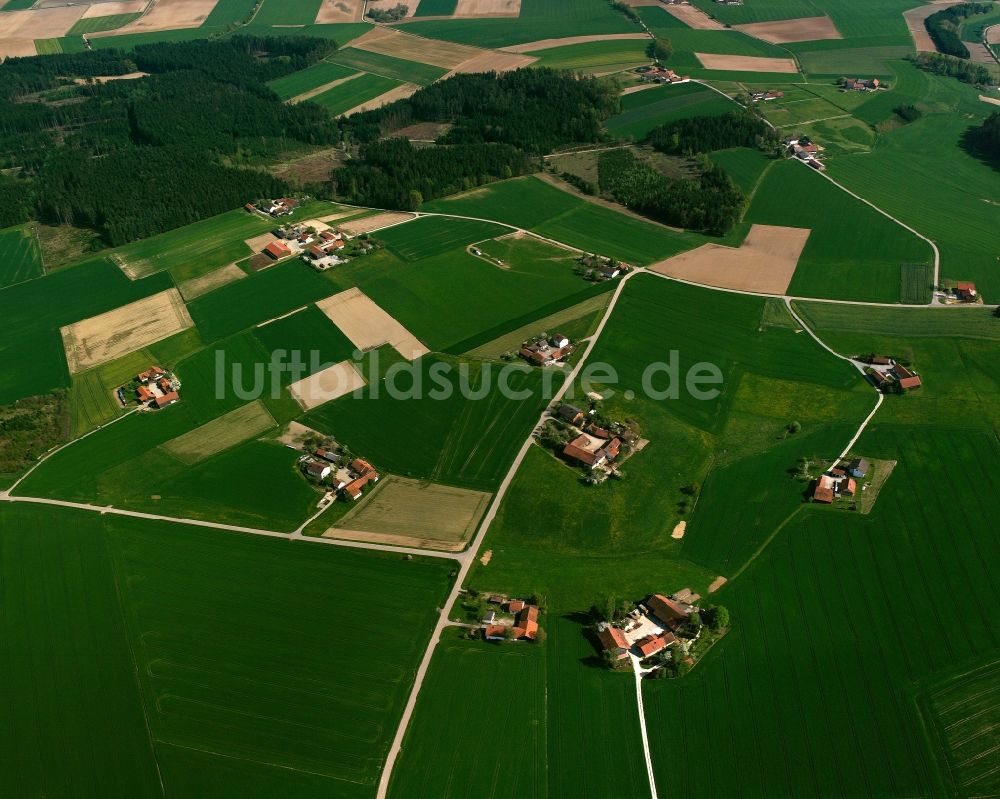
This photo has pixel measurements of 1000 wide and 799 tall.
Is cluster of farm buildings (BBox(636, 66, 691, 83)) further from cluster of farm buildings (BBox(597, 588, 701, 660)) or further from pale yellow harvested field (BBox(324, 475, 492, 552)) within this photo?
cluster of farm buildings (BBox(597, 588, 701, 660))

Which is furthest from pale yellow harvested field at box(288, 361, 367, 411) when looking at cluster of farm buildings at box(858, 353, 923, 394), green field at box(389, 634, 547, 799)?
cluster of farm buildings at box(858, 353, 923, 394)

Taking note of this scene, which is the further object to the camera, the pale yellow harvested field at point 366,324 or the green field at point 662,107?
the green field at point 662,107

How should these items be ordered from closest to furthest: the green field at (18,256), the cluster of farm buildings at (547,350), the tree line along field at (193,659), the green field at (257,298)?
1. the tree line along field at (193,659)
2. the cluster of farm buildings at (547,350)
3. the green field at (257,298)
4. the green field at (18,256)

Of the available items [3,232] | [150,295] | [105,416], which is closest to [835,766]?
[105,416]

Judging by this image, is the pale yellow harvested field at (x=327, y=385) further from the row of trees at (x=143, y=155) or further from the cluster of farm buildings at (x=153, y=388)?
the row of trees at (x=143, y=155)

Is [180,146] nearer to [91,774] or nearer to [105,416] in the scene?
Result: [105,416]

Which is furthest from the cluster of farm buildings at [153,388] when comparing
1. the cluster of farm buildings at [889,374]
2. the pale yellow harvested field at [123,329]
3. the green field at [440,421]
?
the cluster of farm buildings at [889,374]

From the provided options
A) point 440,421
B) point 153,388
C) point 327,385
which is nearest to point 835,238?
point 440,421
